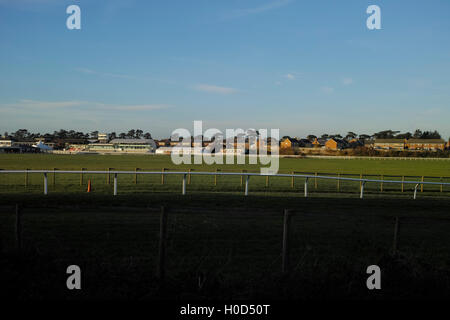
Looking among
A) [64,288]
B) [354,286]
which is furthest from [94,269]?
[354,286]

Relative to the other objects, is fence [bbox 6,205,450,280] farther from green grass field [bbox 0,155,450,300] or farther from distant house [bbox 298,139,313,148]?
distant house [bbox 298,139,313,148]

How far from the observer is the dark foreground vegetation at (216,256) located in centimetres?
462

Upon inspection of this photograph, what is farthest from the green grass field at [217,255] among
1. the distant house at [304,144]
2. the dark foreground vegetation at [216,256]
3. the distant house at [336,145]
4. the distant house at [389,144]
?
the distant house at [304,144]

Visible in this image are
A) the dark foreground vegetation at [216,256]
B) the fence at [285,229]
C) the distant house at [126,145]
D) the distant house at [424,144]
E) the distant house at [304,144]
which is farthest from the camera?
the distant house at [304,144]

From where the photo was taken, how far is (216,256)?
20.4 feet

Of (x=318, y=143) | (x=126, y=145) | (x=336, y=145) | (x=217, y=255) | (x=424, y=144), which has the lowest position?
(x=217, y=255)

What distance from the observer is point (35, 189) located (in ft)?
56.0

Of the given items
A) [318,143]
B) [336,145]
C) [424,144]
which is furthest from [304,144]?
[424,144]

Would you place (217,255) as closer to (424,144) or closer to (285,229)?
(285,229)

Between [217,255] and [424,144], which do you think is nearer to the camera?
[217,255]

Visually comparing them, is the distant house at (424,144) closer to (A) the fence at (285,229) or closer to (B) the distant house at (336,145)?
(B) the distant house at (336,145)

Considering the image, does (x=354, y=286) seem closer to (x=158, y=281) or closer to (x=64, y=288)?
(x=158, y=281)
